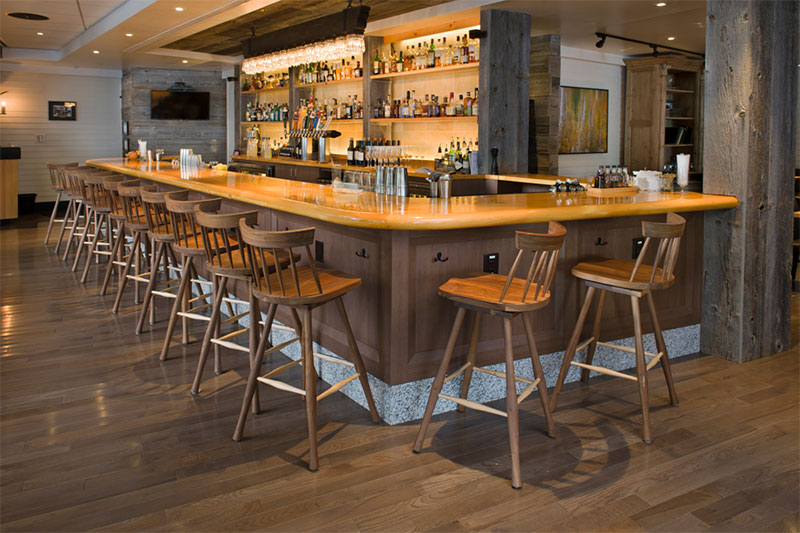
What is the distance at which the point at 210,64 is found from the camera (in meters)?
12.4

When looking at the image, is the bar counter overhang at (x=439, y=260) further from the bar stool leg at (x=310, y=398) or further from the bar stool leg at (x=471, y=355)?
the bar stool leg at (x=310, y=398)

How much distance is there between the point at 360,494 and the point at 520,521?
0.64m

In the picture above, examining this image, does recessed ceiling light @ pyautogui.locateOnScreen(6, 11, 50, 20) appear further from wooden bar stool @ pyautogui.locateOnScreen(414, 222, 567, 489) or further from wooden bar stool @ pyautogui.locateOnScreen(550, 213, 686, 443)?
wooden bar stool @ pyautogui.locateOnScreen(550, 213, 686, 443)

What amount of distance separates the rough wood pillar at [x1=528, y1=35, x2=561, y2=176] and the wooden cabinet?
110 inches

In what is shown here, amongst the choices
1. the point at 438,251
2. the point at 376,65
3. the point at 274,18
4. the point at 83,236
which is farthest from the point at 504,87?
the point at 83,236

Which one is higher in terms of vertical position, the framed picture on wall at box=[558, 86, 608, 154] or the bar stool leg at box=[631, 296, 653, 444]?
the framed picture on wall at box=[558, 86, 608, 154]

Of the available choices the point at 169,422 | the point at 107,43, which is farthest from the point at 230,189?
the point at 107,43

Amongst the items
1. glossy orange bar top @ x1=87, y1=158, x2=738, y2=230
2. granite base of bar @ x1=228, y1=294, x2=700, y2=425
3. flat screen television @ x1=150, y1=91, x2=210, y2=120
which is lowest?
granite base of bar @ x1=228, y1=294, x2=700, y2=425

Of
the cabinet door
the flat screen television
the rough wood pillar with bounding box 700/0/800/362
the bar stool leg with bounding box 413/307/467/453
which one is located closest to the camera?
the bar stool leg with bounding box 413/307/467/453

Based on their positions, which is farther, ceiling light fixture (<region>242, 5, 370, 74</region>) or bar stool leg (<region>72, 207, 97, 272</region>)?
bar stool leg (<region>72, 207, 97, 272</region>)

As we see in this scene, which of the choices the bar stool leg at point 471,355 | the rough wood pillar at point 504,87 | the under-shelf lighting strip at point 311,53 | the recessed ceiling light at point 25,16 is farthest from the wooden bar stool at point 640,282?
the recessed ceiling light at point 25,16

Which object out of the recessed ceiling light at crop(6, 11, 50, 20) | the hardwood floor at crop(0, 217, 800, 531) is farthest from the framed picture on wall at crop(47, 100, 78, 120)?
the hardwood floor at crop(0, 217, 800, 531)

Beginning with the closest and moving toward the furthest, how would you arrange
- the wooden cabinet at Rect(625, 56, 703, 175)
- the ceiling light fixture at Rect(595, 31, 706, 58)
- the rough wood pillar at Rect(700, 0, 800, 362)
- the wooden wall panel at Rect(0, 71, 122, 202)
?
the rough wood pillar at Rect(700, 0, 800, 362), the ceiling light fixture at Rect(595, 31, 706, 58), the wooden cabinet at Rect(625, 56, 703, 175), the wooden wall panel at Rect(0, 71, 122, 202)

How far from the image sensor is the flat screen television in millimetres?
12883
